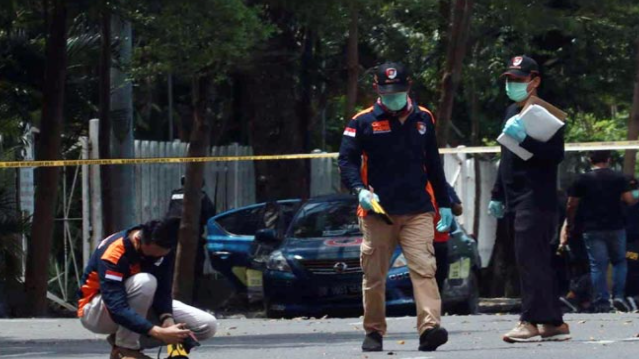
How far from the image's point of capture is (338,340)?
38.1ft

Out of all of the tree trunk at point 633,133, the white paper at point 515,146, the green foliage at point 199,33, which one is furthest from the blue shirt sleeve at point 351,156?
the tree trunk at point 633,133

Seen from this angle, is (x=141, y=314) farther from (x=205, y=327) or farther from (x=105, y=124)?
(x=105, y=124)

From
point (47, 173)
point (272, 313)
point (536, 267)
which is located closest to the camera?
point (536, 267)

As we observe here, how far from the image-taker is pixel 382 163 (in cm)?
967

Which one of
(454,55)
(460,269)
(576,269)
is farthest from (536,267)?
(454,55)

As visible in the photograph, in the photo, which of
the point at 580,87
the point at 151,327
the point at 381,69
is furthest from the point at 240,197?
the point at 151,327

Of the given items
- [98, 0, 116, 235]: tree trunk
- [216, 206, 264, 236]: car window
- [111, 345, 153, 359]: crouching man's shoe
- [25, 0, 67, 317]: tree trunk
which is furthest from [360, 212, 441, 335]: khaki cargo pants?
[216, 206, 264, 236]: car window

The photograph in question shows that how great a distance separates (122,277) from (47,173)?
857cm

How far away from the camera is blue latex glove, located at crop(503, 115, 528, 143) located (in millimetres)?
9508

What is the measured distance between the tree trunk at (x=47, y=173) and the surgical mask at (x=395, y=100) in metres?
6.71

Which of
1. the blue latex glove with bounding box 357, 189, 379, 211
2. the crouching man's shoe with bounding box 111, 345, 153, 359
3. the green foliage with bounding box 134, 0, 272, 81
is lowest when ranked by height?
the crouching man's shoe with bounding box 111, 345, 153, 359

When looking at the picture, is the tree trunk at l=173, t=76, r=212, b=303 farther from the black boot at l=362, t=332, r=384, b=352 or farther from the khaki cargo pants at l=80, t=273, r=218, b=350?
the khaki cargo pants at l=80, t=273, r=218, b=350

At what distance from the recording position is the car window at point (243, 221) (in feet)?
66.9

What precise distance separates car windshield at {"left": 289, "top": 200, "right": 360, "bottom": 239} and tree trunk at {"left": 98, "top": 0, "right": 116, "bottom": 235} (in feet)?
9.25
